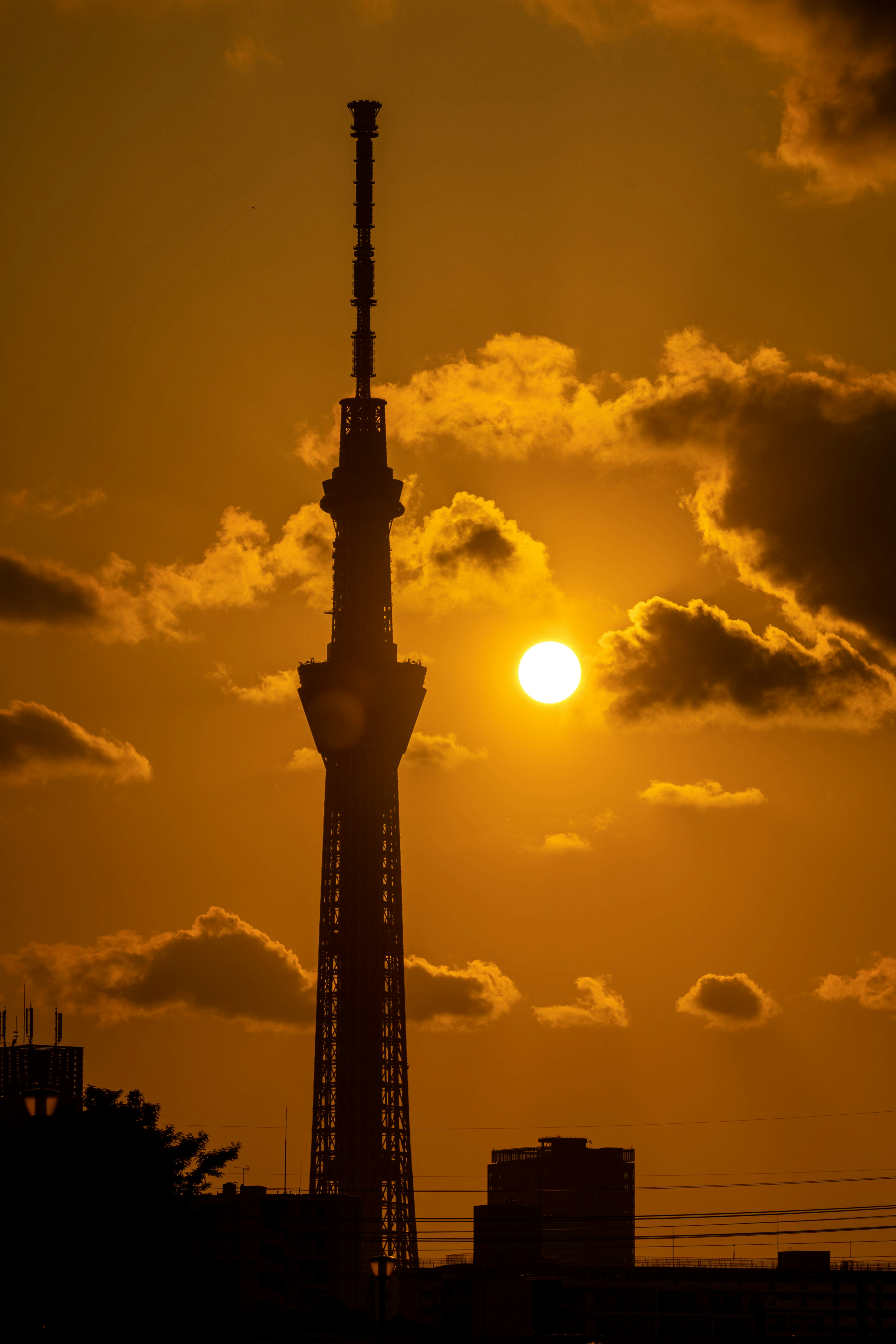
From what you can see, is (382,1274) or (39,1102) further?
(382,1274)

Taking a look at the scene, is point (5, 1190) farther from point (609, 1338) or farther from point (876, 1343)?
point (609, 1338)

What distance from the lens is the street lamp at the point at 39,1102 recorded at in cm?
5778

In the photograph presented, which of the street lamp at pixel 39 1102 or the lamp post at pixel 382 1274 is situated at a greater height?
the street lamp at pixel 39 1102

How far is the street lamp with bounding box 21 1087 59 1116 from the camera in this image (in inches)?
2275

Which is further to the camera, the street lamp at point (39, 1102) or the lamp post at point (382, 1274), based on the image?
the lamp post at point (382, 1274)

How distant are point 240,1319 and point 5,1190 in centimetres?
7021

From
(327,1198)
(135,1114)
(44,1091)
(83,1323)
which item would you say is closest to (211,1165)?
(135,1114)

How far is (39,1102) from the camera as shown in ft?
190

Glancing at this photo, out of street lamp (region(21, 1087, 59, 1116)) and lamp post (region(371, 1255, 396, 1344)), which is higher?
street lamp (region(21, 1087, 59, 1116))

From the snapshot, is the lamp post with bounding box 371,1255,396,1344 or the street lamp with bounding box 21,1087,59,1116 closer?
the street lamp with bounding box 21,1087,59,1116

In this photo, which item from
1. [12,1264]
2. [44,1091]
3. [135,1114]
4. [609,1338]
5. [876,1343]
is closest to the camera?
[44,1091]

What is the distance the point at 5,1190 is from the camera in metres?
73.1

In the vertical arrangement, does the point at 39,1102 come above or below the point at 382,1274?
above

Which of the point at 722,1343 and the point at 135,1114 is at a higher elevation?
the point at 135,1114
